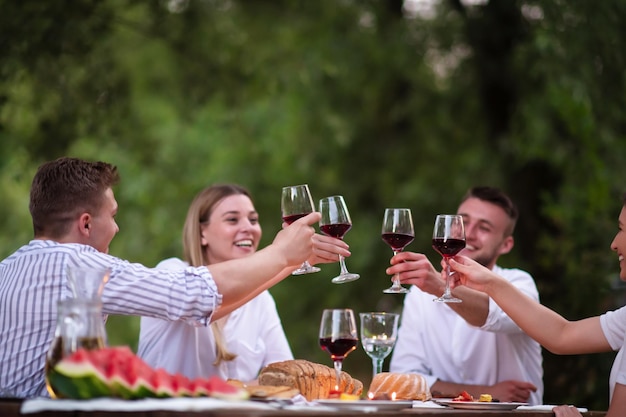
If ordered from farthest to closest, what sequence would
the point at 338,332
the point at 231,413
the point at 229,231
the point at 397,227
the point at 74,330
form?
1. the point at 229,231
2. the point at 397,227
3. the point at 338,332
4. the point at 74,330
5. the point at 231,413

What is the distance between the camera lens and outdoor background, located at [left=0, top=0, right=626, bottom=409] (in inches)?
296

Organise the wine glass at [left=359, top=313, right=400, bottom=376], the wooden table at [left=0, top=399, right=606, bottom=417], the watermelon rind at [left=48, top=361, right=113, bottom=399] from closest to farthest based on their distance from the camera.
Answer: the wooden table at [left=0, top=399, right=606, bottom=417]
the watermelon rind at [left=48, top=361, right=113, bottom=399]
the wine glass at [left=359, top=313, right=400, bottom=376]

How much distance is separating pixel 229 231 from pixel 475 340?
1.62 metres

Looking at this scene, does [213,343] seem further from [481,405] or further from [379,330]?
[481,405]

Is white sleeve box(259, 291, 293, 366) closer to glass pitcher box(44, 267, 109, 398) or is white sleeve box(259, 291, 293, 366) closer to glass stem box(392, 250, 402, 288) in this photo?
glass stem box(392, 250, 402, 288)

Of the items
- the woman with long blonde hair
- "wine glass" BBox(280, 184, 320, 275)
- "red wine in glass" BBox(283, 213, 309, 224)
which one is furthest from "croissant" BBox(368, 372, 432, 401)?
the woman with long blonde hair

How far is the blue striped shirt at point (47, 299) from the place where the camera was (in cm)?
334

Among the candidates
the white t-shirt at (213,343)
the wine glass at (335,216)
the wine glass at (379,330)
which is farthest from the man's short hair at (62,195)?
the white t-shirt at (213,343)

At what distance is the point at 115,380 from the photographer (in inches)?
107

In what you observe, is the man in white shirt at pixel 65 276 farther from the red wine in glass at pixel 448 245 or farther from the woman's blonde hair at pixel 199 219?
the woman's blonde hair at pixel 199 219

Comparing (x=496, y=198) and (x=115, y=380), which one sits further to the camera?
(x=496, y=198)

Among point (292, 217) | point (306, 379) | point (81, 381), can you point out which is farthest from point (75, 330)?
point (292, 217)

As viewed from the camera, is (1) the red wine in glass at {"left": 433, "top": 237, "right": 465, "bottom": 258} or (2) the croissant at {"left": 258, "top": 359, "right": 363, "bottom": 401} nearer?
(2) the croissant at {"left": 258, "top": 359, "right": 363, "bottom": 401}

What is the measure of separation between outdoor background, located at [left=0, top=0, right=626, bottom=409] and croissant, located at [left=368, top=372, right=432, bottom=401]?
3405 mm
